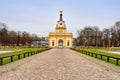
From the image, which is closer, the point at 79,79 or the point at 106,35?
the point at 79,79

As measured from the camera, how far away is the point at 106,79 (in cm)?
921

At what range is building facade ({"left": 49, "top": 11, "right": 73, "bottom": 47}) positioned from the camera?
110 metres

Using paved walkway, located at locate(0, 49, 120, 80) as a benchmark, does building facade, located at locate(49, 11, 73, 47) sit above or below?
above

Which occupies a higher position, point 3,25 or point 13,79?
point 3,25

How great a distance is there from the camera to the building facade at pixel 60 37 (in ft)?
361

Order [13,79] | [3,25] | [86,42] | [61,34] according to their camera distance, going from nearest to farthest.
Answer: [13,79] → [3,25] → [86,42] → [61,34]

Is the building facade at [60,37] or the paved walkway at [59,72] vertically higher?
the building facade at [60,37]

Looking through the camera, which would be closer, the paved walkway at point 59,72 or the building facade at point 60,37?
the paved walkway at point 59,72

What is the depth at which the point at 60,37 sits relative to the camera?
368 ft

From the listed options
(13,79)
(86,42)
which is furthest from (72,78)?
(86,42)

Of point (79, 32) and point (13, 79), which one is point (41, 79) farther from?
point (79, 32)

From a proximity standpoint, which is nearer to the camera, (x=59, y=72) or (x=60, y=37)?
(x=59, y=72)

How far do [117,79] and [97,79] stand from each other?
0.89 metres

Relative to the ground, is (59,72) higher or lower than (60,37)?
lower
